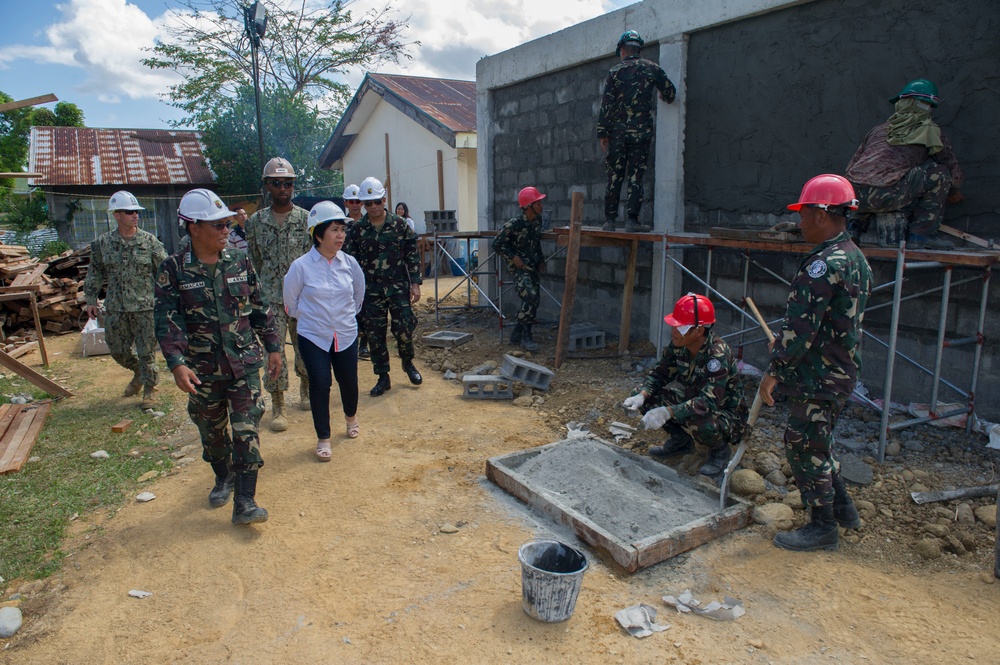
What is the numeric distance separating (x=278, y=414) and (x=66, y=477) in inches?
58.9

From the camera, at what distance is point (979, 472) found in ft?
13.7

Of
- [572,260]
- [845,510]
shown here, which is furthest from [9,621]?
[572,260]

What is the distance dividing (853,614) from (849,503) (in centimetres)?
77

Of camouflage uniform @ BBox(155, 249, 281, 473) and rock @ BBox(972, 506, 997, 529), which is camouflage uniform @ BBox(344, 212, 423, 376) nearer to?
camouflage uniform @ BBox(155, 249, 281, 473)

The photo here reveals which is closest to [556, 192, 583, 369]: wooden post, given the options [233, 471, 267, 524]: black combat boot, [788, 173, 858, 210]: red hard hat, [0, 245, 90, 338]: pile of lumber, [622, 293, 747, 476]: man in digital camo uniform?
[622, 293, 747, 476]: man in digital camo uniform

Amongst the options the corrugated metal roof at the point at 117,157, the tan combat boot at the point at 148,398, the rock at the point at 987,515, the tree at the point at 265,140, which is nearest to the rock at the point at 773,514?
the rock at the point at 987,515

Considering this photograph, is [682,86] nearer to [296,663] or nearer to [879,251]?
[879,251]

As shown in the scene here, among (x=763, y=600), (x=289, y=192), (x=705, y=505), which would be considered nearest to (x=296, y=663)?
(x=763, y=600)

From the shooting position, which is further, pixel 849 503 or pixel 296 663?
pixel 849 503

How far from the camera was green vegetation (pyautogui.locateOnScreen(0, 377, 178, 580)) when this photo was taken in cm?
367

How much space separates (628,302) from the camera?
283 inches

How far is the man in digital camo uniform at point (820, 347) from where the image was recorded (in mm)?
3170

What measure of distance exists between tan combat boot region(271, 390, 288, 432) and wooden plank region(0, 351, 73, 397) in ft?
7.28

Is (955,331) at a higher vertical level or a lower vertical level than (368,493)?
higher
